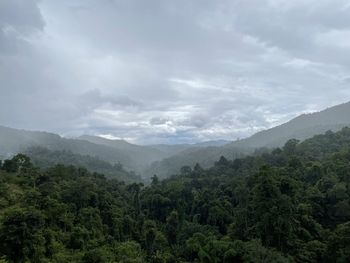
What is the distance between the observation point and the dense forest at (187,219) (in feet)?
118

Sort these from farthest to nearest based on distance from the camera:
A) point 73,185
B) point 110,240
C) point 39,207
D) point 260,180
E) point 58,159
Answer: point 58,159
point 73,185
point 110,240
point 39,207
point 260,180

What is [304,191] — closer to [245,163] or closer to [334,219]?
[334,219]

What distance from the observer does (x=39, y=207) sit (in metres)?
45.7

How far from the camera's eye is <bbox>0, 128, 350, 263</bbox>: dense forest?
36094mm

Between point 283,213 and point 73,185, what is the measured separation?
106ft

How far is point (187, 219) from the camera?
65.7 meters

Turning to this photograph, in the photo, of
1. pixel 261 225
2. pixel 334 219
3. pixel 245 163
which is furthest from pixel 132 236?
pixel 245 163

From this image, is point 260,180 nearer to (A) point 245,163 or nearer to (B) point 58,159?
(A) point 245,163

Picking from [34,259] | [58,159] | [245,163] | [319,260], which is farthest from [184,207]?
[58,159]

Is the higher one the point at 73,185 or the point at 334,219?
the point at 73,185

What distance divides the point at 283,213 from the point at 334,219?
12.0 metres

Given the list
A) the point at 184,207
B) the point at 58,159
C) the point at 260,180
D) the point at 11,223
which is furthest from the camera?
the point at 58,159

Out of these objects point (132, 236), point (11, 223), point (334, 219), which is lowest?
point (132, 236)

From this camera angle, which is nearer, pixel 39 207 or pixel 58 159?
pixel 39 207
